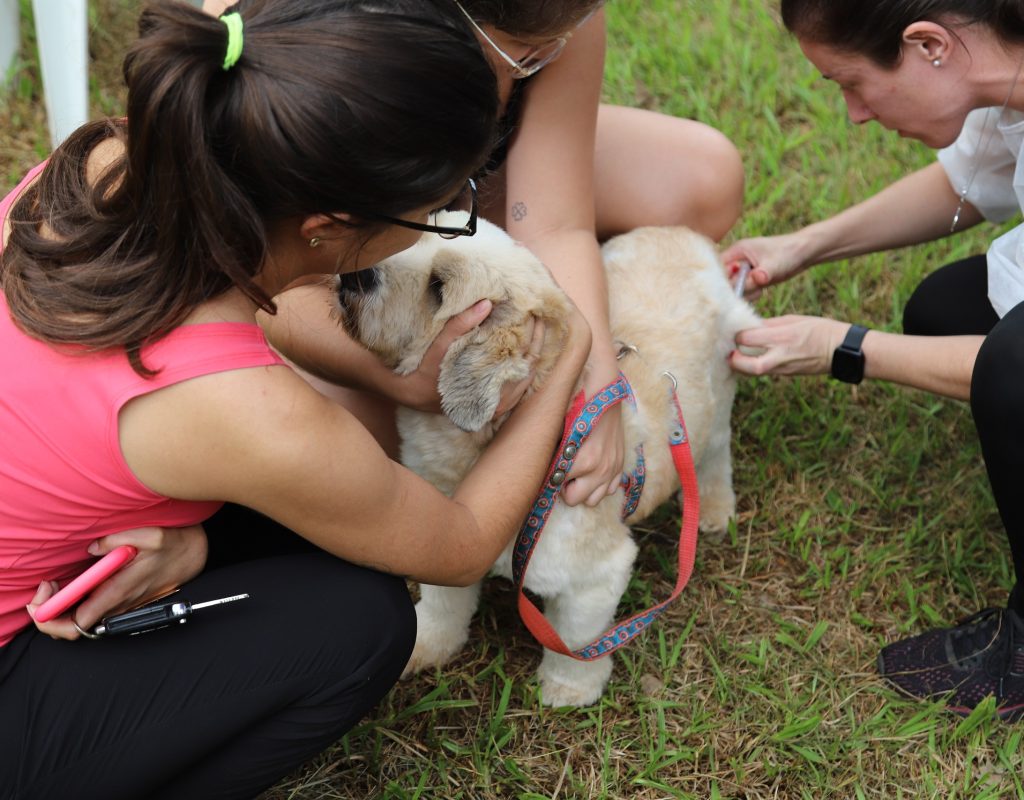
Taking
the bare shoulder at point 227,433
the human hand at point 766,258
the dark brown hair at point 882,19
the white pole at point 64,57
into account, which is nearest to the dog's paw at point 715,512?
the human hand at point 766,258

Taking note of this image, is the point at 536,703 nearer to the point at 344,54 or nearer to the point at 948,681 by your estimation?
the point at 948,681

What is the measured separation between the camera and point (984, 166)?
10.9 feet

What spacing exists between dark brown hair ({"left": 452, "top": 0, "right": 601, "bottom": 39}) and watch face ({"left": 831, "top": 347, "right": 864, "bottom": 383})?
128 centimetres

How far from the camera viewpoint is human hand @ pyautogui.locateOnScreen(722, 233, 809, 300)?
3.67 m

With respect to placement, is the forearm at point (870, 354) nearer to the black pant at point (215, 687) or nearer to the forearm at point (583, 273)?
the forearm at point (583, 273)

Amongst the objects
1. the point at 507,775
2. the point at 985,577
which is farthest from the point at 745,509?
the point at 507,775

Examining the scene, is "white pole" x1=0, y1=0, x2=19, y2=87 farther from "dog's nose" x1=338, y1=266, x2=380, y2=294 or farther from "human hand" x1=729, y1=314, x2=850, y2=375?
"human hand" x1=729, y1=314, x2=850, y2=375

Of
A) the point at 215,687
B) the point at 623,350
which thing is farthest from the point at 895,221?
the point at 215,687

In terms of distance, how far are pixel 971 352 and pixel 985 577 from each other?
0.88m

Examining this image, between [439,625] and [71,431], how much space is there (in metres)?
1.34

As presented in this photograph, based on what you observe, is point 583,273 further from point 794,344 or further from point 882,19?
point 882,19

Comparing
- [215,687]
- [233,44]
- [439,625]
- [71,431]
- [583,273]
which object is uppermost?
[233,44]

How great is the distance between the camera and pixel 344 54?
1709 mm

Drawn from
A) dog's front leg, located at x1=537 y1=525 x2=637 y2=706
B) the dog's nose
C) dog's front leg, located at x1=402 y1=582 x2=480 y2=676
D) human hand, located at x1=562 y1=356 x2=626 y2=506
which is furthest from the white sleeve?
dog's front leg, located at x1=402 y1=582 x2=480 y2=676
